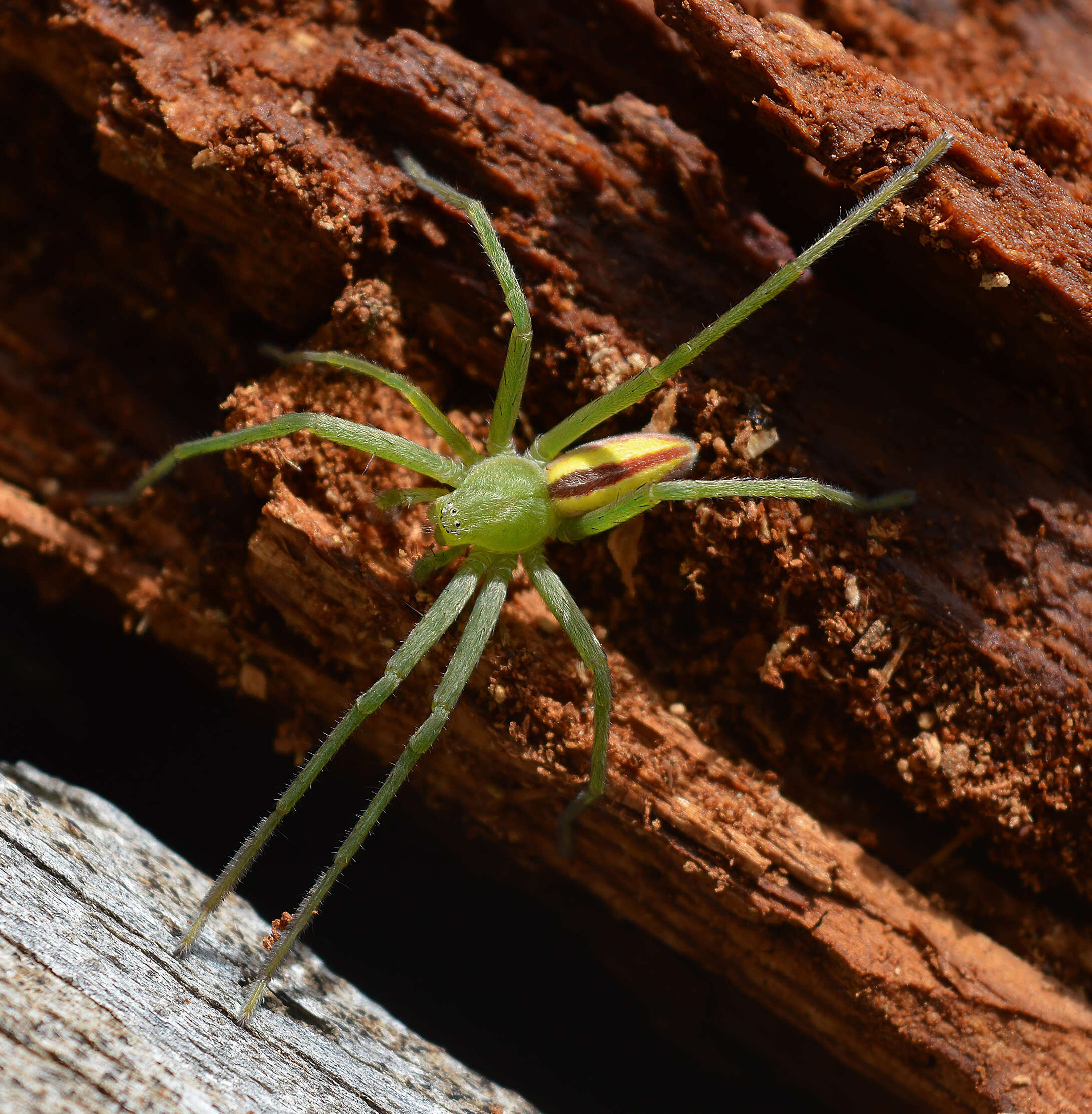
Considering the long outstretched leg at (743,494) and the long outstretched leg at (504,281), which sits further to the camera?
the long outstretched leg at (504,281)

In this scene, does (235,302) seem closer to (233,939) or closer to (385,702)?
(385,702)

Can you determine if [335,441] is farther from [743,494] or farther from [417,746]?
[743,494]

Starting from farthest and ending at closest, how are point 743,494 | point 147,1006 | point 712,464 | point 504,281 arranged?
point 712,464 < point 504,281 < point 743,494 < point 147,1006

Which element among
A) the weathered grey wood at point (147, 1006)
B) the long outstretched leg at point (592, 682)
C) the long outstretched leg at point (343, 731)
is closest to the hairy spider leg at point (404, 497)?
the long outstretched leg at point (343, 731)

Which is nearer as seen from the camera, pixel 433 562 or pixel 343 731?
pixel 343 731

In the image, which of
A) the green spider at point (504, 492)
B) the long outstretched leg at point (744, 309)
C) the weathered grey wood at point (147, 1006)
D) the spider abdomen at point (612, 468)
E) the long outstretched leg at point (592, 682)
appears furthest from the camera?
the spider abdomen at point (612, 468)

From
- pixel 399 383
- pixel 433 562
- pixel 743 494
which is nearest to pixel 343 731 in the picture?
pixel 433 562

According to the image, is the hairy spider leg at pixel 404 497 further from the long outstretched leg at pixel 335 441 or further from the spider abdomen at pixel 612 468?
the spider abdomen at pixel 612 468
